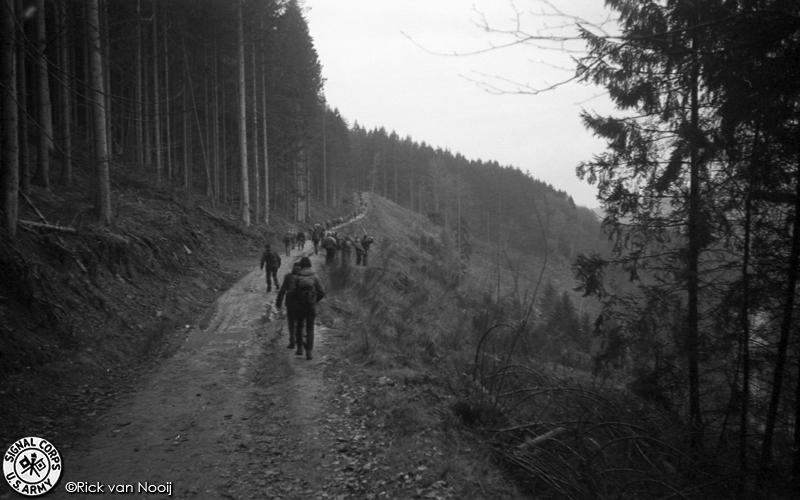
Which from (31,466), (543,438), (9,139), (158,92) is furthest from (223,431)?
(158,92)

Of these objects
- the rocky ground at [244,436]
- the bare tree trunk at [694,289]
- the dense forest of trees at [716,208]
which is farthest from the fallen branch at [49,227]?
the bare tree trunk at [694,289]

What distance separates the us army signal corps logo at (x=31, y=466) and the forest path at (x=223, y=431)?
5.0 inches

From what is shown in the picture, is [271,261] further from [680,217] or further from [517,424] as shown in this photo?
[680,217]

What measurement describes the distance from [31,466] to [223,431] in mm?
1943

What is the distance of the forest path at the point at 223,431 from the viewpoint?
174 inches

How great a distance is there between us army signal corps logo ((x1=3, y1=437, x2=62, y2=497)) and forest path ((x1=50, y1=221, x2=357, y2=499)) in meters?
0.13

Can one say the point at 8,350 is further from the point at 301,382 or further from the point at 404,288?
the point at 404,288

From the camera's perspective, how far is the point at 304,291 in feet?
27.2

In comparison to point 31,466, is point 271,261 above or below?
above

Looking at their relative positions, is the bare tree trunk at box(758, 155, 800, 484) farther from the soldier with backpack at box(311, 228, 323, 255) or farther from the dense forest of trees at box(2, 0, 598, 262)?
the soldier with backpack at box(311, 228, 323, 255)

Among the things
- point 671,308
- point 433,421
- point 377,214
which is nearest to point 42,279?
point 433,421

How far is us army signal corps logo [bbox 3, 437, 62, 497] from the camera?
13.6 ft

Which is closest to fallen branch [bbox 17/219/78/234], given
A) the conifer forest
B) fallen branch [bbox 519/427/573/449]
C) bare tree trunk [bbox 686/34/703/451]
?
the conifer forest

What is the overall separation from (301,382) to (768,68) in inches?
290
